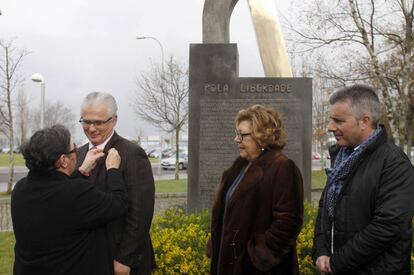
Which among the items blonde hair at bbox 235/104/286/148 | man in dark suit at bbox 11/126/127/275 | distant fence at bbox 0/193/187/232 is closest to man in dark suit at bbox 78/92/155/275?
man in dark suit at bbox 11/126/127/275

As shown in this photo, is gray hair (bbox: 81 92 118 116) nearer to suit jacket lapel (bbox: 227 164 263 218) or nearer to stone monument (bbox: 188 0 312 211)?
suit jacket lapel (bbox: 227 164 263 218)

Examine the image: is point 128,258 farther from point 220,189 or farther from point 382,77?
point 382,77

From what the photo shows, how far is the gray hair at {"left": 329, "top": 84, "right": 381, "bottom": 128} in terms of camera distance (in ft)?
10.2

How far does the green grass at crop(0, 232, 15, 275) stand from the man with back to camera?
526 cm

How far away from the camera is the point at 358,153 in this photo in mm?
3066

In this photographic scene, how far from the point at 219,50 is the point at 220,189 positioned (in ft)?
12.6

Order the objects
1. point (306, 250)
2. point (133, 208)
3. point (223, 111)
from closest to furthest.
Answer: point (133, 208) → point (306, 250) → point (223, 111)

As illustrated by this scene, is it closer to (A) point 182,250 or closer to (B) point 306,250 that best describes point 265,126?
(A) point 182,250

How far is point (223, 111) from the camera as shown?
698 cm

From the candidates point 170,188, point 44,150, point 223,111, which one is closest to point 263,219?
point 44,150

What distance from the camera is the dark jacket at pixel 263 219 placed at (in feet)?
10.9

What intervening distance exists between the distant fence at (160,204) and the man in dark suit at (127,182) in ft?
27.9

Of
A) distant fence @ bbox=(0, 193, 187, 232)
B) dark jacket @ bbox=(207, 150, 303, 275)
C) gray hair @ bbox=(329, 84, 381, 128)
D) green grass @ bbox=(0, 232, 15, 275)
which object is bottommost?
distant fence @ bbox=(0, 193, 187, 232)

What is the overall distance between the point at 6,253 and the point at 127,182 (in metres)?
5.76
